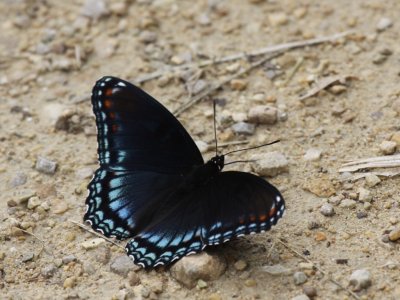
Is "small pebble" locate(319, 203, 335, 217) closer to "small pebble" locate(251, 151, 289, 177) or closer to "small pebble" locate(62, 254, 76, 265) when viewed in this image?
"small pebble" locate(251, 151, 289, 177)

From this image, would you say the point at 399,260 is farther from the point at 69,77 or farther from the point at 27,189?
the point at 69,77

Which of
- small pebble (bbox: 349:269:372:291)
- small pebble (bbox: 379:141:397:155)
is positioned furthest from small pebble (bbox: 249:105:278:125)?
small pebble (bbox: 349:269:372:291)

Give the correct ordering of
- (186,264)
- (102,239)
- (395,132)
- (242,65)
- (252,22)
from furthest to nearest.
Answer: (252,22) → (242,65) → (395,132) → (102,239) → (186,264)

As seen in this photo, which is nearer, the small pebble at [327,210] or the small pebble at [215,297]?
the small pebble at [215,297]

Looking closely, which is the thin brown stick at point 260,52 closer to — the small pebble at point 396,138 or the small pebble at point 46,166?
the small pebble at point 46,166

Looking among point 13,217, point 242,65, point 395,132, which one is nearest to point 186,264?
point 13,217

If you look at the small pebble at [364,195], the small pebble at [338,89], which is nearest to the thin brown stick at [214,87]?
the small pebble at [338,89]
